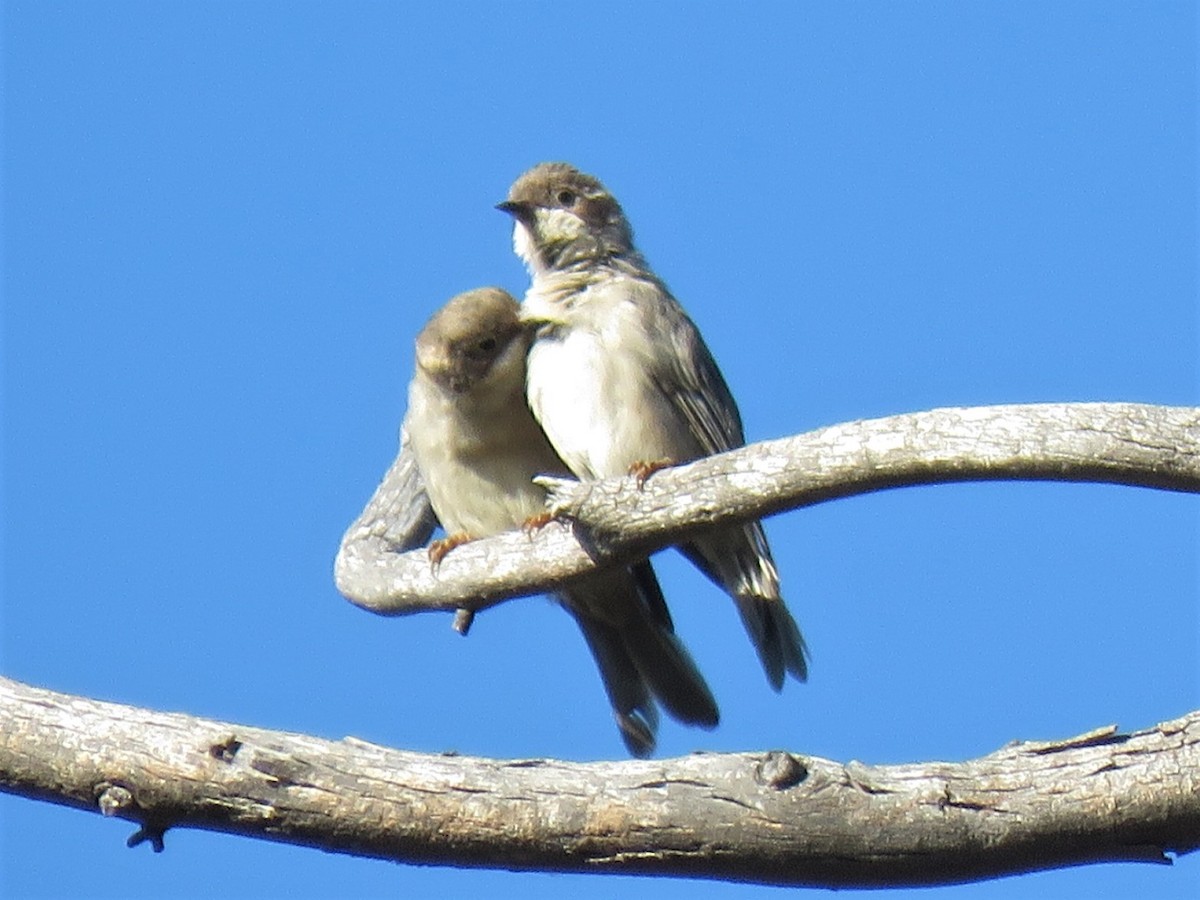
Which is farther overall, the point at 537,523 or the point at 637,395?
the point at 637,395

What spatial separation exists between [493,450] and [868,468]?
3.06 metres

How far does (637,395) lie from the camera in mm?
7258

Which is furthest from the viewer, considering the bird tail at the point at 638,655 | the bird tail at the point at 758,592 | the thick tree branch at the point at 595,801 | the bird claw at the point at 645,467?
the bird tail at the point at 638,655

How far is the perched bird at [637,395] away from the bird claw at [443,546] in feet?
1.90

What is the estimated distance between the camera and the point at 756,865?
4613mm

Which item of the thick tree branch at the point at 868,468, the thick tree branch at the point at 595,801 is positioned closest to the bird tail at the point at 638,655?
the thick tree branch at the point at 868,468

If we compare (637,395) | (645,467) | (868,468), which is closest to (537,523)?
(645,467)

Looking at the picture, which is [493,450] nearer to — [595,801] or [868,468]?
[868,468]

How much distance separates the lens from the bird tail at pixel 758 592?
7.20 meters

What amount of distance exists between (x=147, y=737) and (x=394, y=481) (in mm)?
3371

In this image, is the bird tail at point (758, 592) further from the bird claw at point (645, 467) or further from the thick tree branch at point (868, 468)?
the thick tree branch at point (868, 468)

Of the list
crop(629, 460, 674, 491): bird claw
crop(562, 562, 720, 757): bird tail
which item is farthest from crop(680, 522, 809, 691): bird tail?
crop(629, 460, 674, 491): bird claw

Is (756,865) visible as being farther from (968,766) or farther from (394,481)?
(394,481)

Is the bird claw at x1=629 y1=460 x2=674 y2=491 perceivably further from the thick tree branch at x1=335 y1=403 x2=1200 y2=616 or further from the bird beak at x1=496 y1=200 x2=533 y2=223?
the bird beak at x1=496 y1=200 x2=533 y2=223
